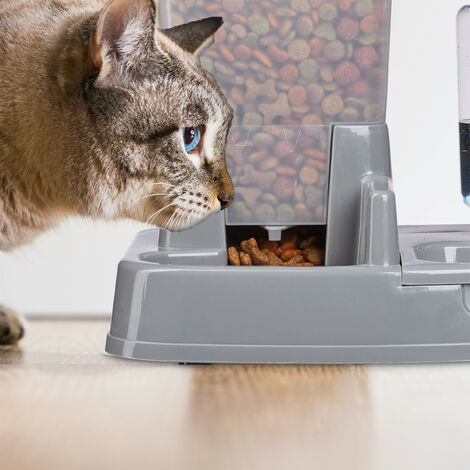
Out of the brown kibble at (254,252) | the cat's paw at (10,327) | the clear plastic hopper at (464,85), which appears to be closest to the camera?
the brown kibble at (254,252)

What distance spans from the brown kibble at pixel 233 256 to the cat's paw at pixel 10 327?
39cm

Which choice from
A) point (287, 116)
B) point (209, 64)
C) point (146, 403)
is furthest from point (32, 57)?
point (146, 403)

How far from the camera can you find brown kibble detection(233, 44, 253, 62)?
113 cm

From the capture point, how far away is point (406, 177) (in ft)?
5.49

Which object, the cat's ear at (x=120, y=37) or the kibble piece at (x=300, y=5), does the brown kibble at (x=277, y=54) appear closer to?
the kibble piece at (x=300, y=5)

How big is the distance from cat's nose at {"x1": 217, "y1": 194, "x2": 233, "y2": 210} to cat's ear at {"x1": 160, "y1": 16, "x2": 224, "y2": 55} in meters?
0.21

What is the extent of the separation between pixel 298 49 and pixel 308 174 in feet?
0.58

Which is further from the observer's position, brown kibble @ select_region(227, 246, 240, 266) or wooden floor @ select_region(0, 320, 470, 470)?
brown kibble @ select_region(227, 246, 240, 266)

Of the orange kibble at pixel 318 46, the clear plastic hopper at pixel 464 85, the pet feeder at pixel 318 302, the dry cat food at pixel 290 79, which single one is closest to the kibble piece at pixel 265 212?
the dry cat food at pixel 290 79

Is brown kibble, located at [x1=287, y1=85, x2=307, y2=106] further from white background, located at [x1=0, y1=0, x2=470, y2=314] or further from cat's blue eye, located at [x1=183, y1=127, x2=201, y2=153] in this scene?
white background, located at [x1=0, y1=0, x2=470, y2=314]

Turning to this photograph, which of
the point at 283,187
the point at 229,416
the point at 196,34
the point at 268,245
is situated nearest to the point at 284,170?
the point at 283,187

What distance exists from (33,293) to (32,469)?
946 mm

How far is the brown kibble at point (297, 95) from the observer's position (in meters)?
1.14

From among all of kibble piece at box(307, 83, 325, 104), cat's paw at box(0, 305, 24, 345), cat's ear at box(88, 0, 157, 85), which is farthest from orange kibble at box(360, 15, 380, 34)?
cat's paw at box(0, 305, 24, 345)
